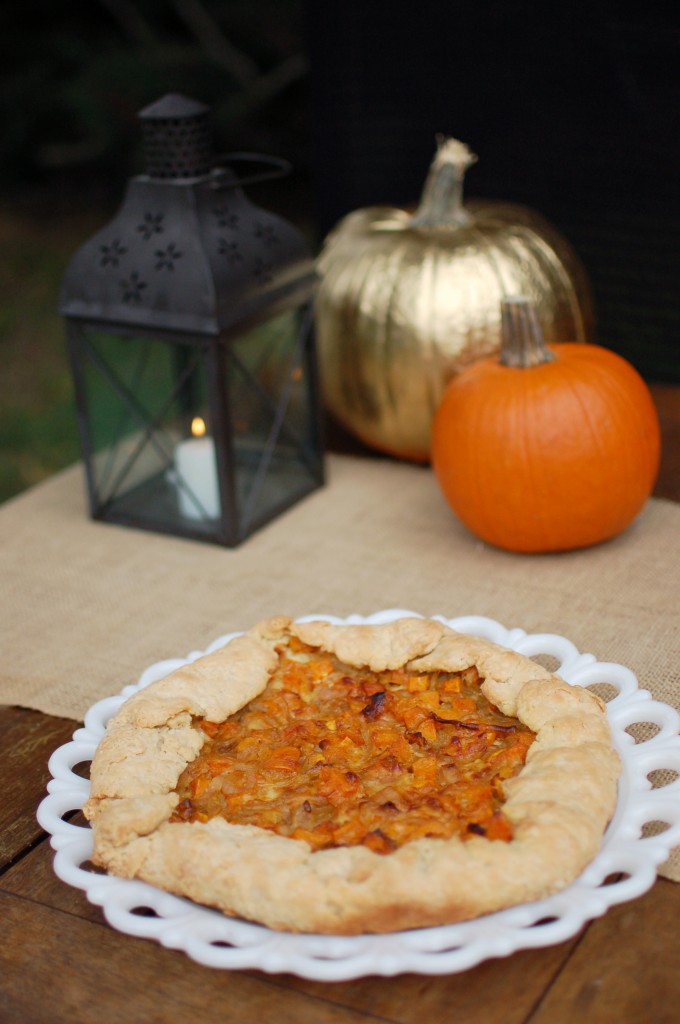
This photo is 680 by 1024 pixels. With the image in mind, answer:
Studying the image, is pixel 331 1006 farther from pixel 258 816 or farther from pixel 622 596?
pixel 622 596

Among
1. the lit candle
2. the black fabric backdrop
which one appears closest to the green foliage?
the black fabric backdrop

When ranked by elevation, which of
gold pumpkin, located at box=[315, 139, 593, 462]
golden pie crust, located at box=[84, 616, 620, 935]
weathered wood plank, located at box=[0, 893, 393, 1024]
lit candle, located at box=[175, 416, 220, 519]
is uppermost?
gold pumpkin, located at box=[315, 139, 593, 462]

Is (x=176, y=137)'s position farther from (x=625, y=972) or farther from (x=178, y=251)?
(x=625, y=972)

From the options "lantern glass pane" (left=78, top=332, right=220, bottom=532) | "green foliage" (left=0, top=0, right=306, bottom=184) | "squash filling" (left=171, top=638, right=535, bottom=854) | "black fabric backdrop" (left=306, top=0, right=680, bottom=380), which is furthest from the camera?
"green foliage" (left=0, top=0, right=306, bottom=184)

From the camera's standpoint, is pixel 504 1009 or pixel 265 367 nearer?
pixel 504 1009

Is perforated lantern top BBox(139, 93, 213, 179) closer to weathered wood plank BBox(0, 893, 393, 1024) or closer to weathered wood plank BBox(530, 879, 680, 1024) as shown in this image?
weathered wood plank BBox(0, 893, 393, 1024)

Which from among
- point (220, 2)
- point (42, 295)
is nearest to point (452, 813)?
point (42, 295)

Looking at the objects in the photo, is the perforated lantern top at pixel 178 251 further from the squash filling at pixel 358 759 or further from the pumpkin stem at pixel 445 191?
the squash filling at pixel 358 759
